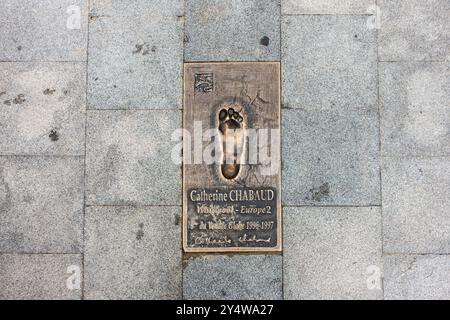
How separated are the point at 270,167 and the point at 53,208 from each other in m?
2.40

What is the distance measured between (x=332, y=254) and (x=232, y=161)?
1465 millimetres

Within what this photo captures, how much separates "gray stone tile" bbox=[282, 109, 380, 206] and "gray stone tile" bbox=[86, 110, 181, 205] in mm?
1236

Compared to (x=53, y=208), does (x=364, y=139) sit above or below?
above

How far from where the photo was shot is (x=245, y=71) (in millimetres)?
4398

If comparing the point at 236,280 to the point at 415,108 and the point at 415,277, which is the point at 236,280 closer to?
the point at 415,277

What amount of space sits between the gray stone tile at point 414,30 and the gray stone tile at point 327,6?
0.19 metres

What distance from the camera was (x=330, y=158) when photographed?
437 centimetres

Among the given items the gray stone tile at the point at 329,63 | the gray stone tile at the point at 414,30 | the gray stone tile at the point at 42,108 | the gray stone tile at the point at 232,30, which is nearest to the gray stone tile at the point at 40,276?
the gray stone tile at the point at 42,108

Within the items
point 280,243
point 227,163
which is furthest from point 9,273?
point 280,243

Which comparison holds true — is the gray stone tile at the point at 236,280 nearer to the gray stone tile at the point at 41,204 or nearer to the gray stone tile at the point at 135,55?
the gray stone tile at the point at 41,204

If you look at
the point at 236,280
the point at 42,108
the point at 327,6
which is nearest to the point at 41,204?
the point at 42,108

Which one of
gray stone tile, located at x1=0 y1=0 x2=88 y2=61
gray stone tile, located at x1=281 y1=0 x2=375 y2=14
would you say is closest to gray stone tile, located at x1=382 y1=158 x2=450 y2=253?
gray stone tile, located at x1=281 y1=0 x2=375 y2=14

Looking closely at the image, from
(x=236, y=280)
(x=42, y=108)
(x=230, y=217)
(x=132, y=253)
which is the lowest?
(x=236, y=280)

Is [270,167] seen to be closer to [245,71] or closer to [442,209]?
[245,71]
